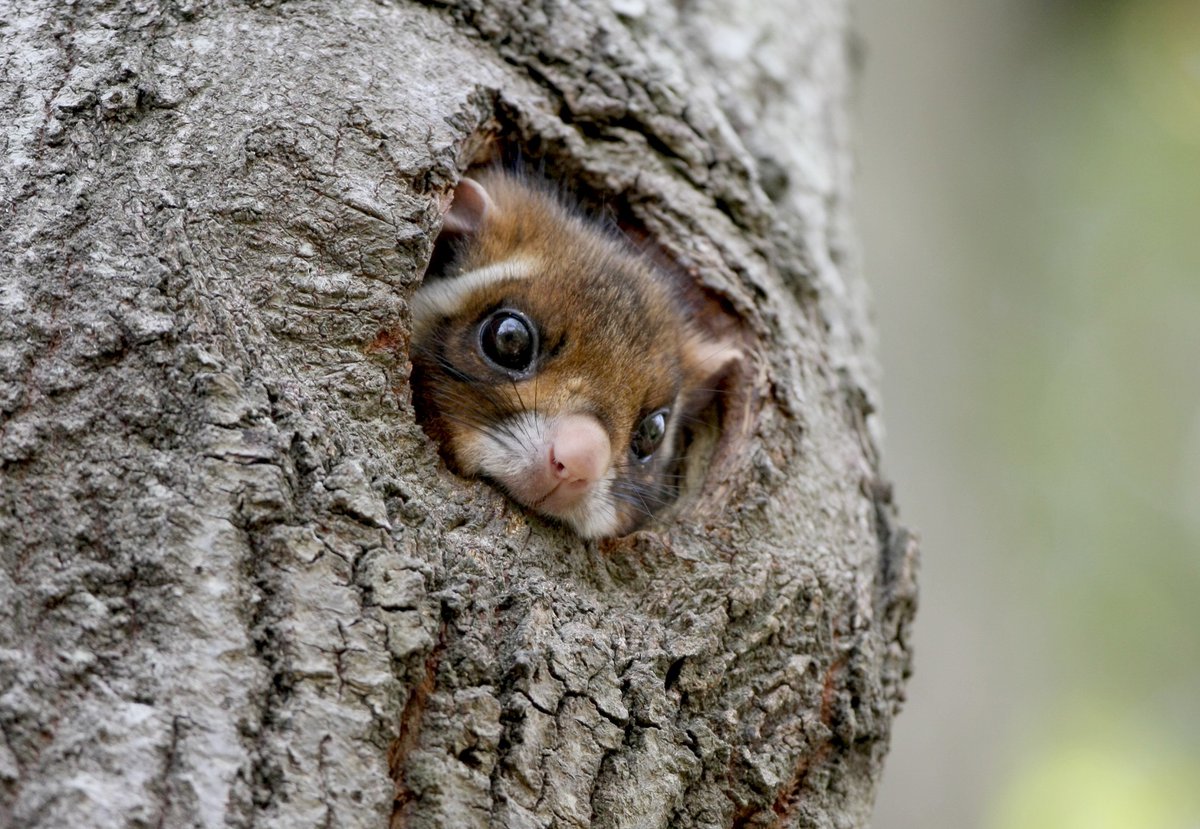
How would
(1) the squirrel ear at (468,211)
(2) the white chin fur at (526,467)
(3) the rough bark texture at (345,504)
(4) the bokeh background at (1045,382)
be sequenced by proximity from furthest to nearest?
(4) the bokeh background at (1045,382)
(1) the squirrel ear at (468,211)
(2) the white chin fur at (526,467)
(3) the rough bark texture at (345,504)

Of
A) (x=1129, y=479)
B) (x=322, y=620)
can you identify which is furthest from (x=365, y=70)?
(x=1129, y=479)

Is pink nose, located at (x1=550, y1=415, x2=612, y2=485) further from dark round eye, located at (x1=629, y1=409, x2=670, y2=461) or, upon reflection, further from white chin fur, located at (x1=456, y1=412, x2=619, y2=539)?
dark round eye, located at (x1=629, y1=409, x2=670, y2=461)

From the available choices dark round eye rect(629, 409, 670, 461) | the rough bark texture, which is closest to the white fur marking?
the rough bark texture

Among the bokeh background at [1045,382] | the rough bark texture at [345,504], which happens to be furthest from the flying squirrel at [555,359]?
the bokeh background at [1045,382]

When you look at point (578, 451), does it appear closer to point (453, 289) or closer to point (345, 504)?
point (453, 289)

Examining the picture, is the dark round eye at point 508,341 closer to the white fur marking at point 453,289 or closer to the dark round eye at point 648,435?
the white fur marking at point 453,289

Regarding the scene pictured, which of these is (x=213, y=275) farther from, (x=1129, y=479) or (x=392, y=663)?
(x=1129, y=479)
